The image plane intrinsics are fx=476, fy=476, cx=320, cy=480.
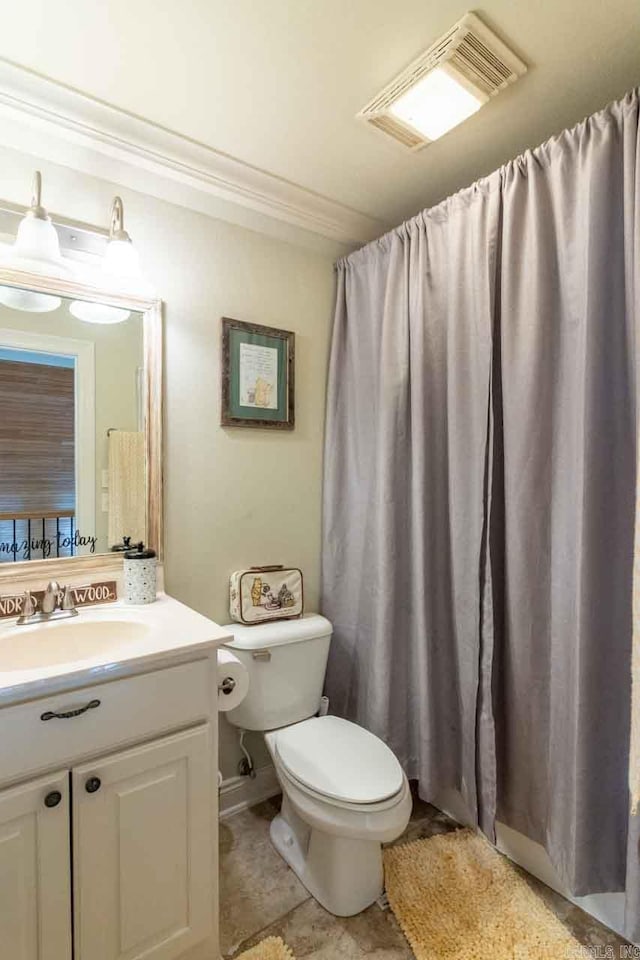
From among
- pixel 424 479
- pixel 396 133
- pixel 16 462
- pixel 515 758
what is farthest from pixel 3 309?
pixel 515 758

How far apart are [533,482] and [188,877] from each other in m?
1.40

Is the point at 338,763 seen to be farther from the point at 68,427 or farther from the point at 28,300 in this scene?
the point at 28,300

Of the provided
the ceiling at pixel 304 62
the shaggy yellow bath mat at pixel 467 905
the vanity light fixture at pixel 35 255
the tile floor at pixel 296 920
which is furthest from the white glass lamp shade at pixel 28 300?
the shaggy yellow bath mat at pixel 467 905

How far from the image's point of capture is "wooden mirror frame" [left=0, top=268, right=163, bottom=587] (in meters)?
1.41

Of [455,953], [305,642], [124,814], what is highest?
[305,642]

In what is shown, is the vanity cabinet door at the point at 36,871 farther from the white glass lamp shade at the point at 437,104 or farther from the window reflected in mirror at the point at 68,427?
the white glass lamp shade at the point at 437,104

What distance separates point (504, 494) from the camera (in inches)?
59.3

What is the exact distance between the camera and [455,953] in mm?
1301

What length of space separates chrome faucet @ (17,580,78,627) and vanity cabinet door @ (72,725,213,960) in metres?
0.47

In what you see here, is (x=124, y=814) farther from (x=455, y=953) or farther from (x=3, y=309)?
(x=3, y=309)

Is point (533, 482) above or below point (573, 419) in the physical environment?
below

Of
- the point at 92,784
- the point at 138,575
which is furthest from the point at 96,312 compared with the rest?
the point at 92,784

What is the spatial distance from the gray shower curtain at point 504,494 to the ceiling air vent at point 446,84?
22 cm

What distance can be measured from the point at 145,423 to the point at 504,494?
1208 millimetres
